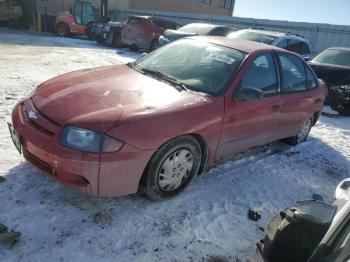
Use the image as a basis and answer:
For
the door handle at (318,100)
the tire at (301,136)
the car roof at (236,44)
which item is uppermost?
the car roof at (236,44)

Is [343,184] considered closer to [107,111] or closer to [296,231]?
[296,231]

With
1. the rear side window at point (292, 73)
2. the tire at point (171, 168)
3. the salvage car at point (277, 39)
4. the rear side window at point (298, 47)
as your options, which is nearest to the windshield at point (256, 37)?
the salvage car at point (277, 39)

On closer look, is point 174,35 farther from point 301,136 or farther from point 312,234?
point 312,234

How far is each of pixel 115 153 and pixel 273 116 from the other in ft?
7.81

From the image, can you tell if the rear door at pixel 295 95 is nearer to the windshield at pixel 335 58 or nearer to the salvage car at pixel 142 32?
the windshield at pixel 335 58

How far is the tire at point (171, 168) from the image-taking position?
10.4 feet

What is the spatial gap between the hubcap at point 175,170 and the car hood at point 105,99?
476 millimetres

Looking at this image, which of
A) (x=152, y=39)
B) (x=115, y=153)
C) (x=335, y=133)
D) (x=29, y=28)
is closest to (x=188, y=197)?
(x=115, y=153)

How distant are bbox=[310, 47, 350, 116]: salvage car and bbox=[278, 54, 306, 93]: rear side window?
3723 mm

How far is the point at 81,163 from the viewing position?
9.14 ft

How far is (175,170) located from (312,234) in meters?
1.51

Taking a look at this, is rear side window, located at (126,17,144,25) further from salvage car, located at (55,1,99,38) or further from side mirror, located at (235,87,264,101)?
side mirror, located at (235,87,264,101)

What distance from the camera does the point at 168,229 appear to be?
3.09m

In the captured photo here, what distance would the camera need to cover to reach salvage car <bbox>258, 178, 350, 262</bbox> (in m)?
1.83
